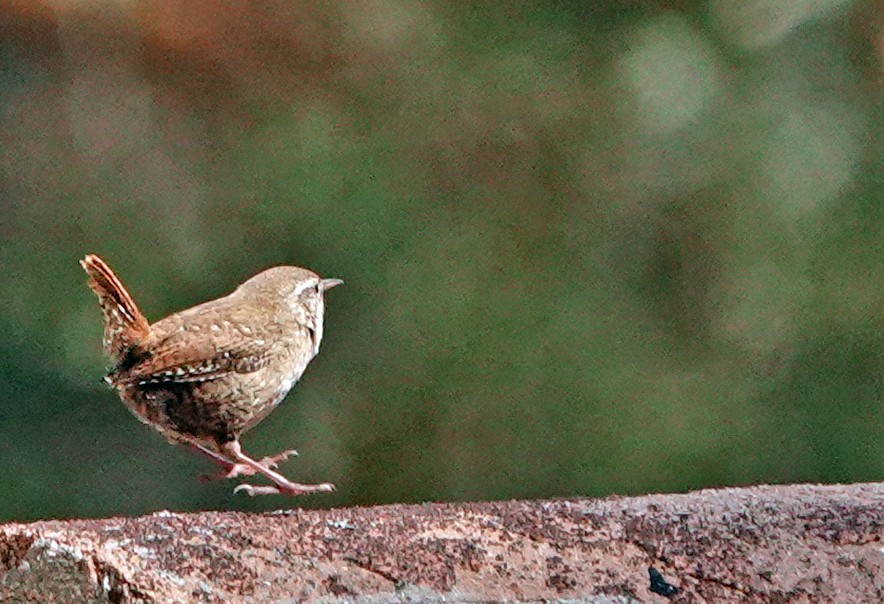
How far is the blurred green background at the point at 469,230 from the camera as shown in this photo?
519 cm

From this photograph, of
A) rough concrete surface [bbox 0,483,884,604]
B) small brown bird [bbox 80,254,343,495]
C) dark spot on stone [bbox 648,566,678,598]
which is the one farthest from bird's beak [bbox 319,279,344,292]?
dark spot on stone [bbox 648,566,678,598]

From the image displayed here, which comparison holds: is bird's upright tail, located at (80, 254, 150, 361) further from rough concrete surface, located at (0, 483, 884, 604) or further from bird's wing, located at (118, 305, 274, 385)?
rough concrete surface, located at (0, 483, 884, 604)

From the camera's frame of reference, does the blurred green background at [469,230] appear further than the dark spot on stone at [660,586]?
Yes

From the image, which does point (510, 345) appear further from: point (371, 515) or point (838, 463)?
point (371, 515)

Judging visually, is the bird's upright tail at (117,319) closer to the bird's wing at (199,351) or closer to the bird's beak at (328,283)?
the bird's wing at (199,351)

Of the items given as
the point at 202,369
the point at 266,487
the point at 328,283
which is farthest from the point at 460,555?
the point at 328,283

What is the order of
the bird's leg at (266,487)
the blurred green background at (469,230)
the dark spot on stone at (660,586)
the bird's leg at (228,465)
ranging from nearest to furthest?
the dark spot on stone at (660,586) < the bird's leg at (266,487) < the bird's leg at (228,465) < the blurred green background at (469,230)

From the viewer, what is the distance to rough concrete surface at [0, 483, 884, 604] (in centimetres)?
210

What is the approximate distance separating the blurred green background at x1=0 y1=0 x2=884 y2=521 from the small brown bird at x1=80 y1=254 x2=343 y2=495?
1146 mm

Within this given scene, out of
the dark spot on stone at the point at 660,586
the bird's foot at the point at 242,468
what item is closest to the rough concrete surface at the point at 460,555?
the dark spot on stone at the point at 660,586

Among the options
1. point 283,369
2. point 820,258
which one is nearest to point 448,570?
point 283,369

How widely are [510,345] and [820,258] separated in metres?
1.21

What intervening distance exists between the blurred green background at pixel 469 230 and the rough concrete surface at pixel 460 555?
8.86 feet

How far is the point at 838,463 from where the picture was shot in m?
5.45
